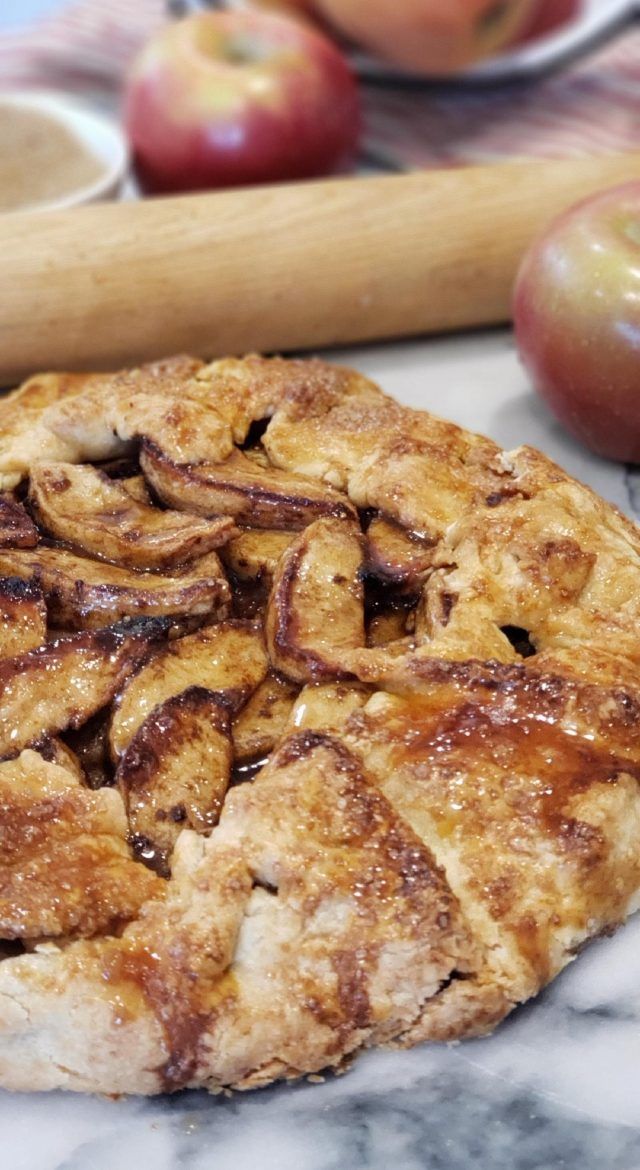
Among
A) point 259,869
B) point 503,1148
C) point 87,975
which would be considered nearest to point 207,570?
point 259,869

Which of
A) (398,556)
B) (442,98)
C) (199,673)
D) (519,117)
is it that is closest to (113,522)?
(199,673)

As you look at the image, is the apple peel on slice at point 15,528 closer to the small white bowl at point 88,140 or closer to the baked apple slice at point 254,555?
the baked apple slice at point 254,555

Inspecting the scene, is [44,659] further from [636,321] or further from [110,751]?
[636,321]

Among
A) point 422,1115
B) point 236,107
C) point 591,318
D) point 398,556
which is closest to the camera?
point 422,1115

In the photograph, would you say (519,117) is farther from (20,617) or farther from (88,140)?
(20,617)

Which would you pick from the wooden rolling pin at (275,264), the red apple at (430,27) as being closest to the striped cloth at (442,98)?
the red apple at (430,27)

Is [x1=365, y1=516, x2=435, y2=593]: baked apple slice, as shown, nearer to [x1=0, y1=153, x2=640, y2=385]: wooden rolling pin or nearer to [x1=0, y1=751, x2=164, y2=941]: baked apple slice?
[x1=0, y1=751, x2=164, y2=941]: baked apple slice
